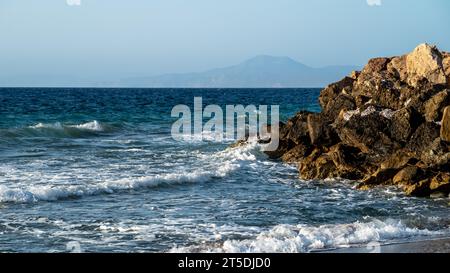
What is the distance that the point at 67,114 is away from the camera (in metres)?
51.2

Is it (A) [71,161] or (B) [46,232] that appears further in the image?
(A) [71,161]

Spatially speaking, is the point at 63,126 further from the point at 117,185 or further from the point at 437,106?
the point at 437,106

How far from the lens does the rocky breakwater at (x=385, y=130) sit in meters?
18.3

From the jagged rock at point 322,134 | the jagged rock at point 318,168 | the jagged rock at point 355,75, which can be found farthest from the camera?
the jagged rock at point 355,75

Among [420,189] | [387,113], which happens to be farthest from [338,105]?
[420,189]

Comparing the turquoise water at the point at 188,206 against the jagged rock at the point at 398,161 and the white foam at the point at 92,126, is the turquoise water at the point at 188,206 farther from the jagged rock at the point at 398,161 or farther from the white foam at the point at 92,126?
the white foam at the point at 92,126

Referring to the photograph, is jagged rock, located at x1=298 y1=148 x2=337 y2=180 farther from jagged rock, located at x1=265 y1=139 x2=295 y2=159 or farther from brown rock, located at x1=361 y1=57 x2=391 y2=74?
brown rock, located at x1=361 y1=57 x2=391 y2=74

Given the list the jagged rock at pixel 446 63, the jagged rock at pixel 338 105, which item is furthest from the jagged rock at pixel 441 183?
the jagged rock at pixel 446 63
